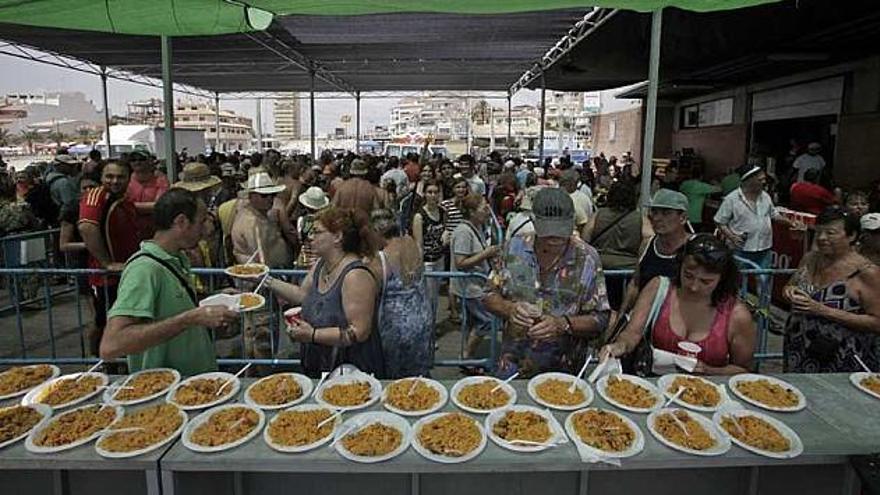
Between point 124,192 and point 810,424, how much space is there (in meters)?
5.14

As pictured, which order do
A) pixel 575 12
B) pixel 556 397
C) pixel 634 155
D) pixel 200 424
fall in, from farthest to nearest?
pixel 634 155 → pixel 575 12 → pixel 556 397 → pixel 200 424

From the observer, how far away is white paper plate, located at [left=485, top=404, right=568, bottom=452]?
2.04m

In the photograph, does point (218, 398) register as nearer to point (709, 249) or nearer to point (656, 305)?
point (656, 305)

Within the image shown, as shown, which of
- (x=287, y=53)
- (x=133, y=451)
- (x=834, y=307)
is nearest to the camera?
(x=133, y=451)

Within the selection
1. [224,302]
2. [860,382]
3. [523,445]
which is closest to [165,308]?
[224,302]

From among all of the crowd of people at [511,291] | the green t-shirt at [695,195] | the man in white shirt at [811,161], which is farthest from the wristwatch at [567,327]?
the man in white shirt at [811,161]

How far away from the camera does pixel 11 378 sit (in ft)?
8.54

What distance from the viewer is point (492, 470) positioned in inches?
78.7

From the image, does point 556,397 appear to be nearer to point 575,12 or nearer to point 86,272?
point 86,272

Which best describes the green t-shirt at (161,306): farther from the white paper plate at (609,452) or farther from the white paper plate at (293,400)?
the white paper plate at (609,452)

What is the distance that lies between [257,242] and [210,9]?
2004 mm

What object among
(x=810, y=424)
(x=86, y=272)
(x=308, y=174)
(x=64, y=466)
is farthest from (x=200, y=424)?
(x=308, y=174)

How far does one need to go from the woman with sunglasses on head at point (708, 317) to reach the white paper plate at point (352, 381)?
1.17m

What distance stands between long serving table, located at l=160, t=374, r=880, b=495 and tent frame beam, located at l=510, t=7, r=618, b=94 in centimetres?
549
